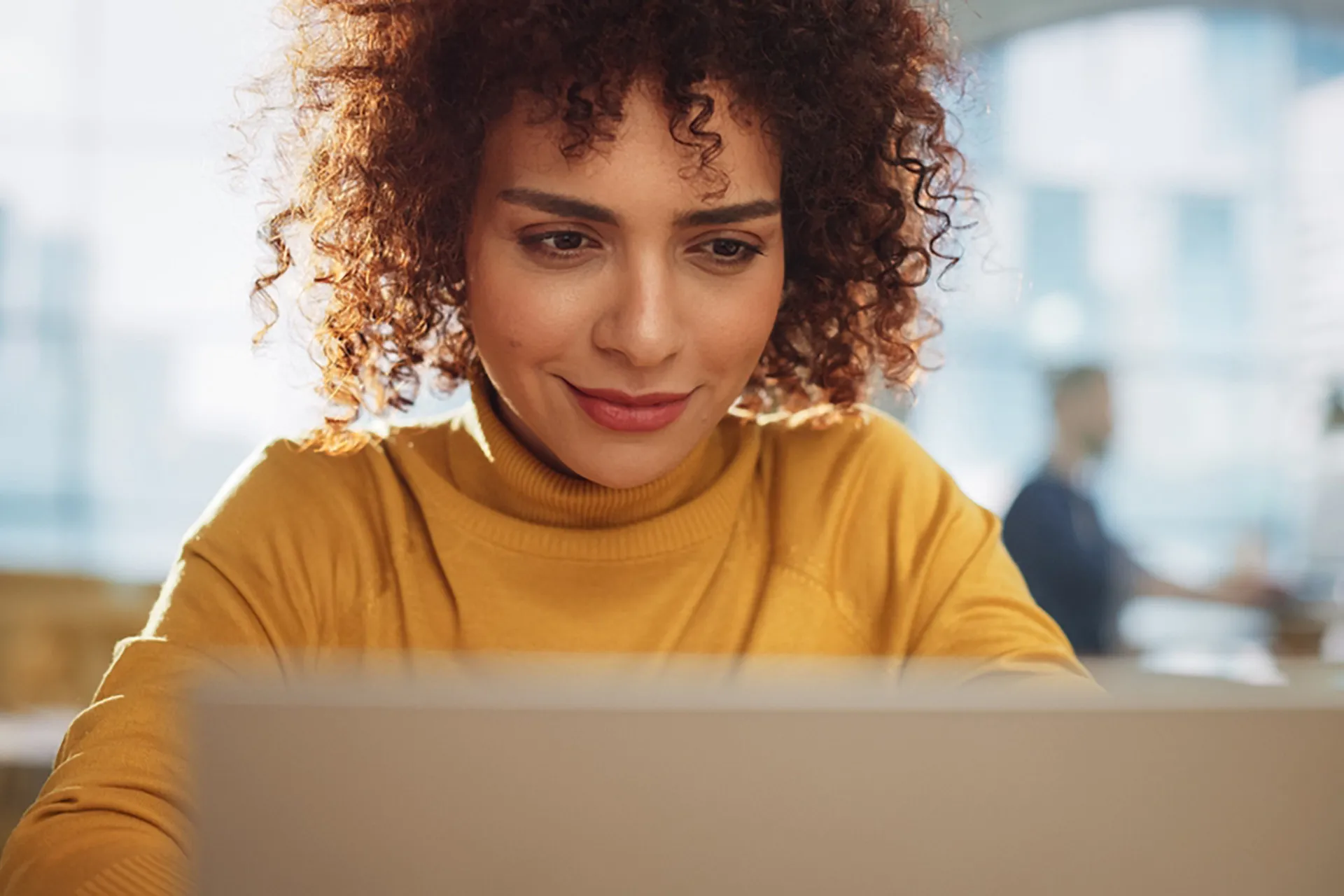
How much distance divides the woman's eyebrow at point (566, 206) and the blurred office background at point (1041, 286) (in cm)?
494

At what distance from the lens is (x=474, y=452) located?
46.1 inches

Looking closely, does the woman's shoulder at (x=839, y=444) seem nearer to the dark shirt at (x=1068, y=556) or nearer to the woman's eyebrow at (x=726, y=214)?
the woman's eyebrow at (x=726, y=214)

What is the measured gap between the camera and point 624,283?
0.97 metres

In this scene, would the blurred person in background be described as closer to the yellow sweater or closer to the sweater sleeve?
the yellow sweater

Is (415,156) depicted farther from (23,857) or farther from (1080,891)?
(1080,891)

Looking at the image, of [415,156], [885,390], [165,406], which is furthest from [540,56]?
[165,406]

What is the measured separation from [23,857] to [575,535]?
1.55ft

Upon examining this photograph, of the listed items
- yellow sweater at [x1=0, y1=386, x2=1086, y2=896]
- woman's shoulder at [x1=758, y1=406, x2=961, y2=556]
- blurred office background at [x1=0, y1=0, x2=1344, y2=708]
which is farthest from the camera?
blurred office background at [x1=0, y1=0, x2=1344, y2=708]

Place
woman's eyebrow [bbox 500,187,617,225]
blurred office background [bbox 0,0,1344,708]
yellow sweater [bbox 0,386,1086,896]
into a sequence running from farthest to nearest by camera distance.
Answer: blurred office background [bbox 0,0,1344,708], yellow sweater [bbox 0,386,1086,896], woman's eyebrow [bbox 500,187,617,225]

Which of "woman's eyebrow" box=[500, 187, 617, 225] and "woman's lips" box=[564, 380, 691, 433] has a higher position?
"woman's eyebrow" box=[500, 187, 617, 225]

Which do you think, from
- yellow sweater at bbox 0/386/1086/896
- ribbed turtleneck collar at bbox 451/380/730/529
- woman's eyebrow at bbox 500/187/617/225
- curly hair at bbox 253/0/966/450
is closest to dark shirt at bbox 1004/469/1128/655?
curly hair at bbox 253/0/966/450

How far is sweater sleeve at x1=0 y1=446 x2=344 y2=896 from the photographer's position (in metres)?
0.77

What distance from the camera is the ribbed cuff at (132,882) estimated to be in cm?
75

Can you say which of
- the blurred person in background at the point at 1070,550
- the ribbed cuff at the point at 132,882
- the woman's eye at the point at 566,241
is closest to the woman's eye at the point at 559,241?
the woman's eye at the point at 566,241
